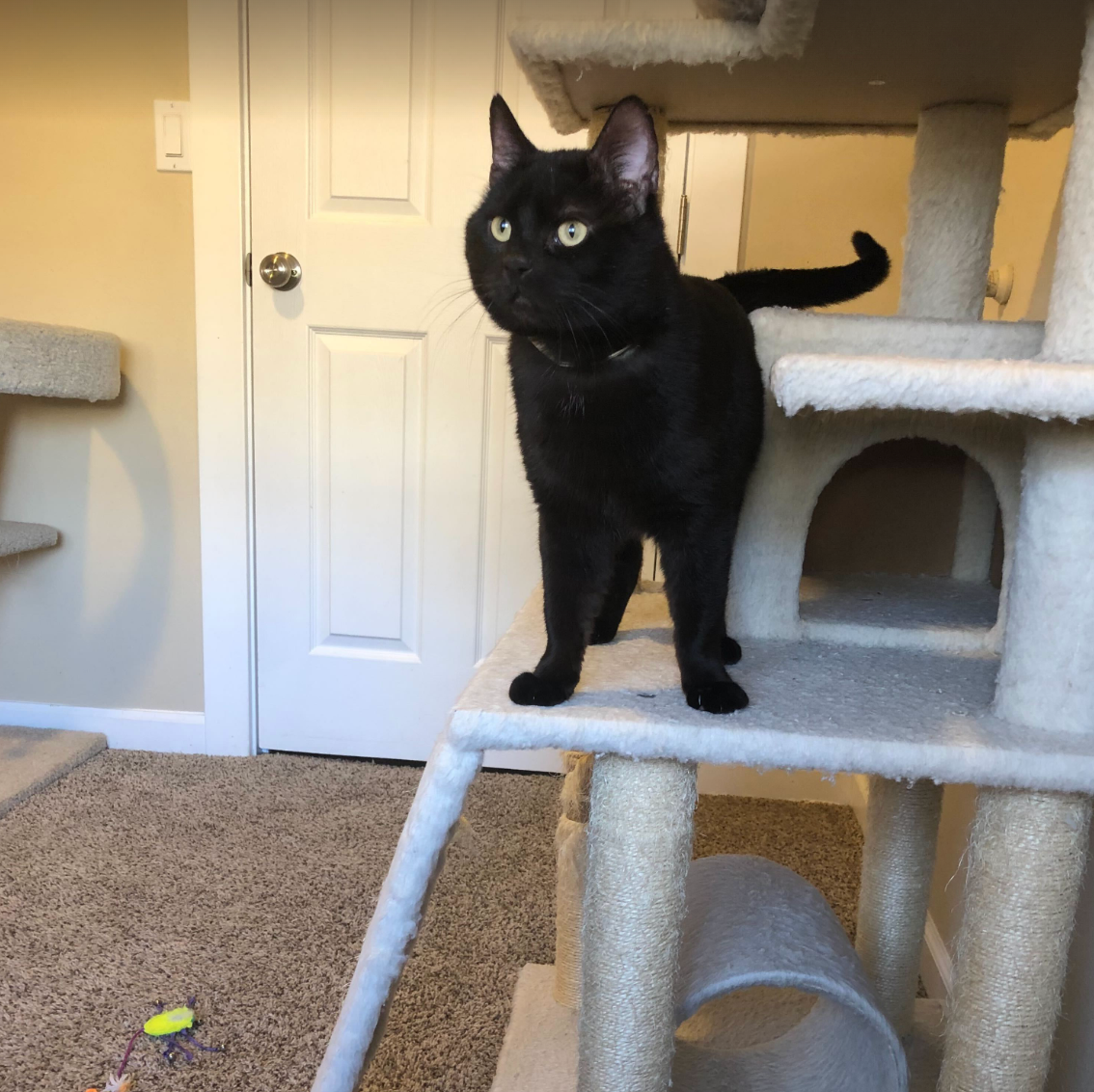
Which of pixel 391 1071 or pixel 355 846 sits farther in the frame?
pixel 355 846

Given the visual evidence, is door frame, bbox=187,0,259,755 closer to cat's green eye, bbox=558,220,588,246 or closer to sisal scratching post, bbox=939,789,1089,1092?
cat's green eye, bbox=558,220,588,246

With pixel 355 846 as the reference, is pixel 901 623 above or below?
above

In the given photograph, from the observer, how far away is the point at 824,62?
0.82m

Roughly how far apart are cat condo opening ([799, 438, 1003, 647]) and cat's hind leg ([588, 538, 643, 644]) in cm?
18

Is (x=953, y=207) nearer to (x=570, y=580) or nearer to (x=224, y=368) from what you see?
(x=570, y=580)

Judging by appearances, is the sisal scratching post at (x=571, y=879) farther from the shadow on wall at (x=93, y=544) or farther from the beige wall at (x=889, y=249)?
the shadow on wall at (x=93, y=544)

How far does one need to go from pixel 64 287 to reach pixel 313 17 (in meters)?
0.67

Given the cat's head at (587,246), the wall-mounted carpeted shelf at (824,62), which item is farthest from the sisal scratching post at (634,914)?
the wall-mounted carpeted shelf at (824,62)

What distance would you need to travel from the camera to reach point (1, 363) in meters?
1.33

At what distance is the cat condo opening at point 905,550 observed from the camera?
0.86 meters

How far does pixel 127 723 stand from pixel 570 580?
4.52ft

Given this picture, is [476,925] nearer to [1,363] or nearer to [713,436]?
[713,436]

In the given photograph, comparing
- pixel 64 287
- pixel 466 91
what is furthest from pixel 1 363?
pixel 466 91

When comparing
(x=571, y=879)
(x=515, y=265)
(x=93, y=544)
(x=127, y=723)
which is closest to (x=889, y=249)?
(x=515, y=265)
